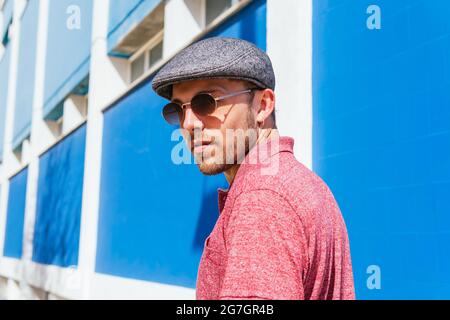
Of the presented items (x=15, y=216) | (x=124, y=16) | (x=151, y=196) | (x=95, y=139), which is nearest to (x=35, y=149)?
(x=15, y=216)

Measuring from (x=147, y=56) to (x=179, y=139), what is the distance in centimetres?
246

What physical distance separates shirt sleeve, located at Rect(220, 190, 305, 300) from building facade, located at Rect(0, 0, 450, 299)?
5.73 feet

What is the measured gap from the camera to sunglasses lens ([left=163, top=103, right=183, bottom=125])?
4.99 feet

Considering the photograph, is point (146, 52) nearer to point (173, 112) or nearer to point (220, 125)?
point (173, 112)

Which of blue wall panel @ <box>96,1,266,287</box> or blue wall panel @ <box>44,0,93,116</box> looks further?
blue wall panel @ <box>44,0,93,116</box>

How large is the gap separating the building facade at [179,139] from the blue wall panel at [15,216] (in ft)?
3.53

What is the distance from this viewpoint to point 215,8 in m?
5.57

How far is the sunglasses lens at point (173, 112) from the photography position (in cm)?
152

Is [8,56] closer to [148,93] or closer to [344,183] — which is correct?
[148,93]

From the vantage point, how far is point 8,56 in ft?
56.2

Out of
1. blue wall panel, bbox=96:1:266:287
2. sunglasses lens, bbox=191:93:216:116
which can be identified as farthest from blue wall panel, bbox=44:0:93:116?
sunglasses lens, bbox=191:93:216:116

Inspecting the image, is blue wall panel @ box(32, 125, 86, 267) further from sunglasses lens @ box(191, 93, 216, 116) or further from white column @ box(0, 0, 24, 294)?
sunglasses lens @ box(191, 93, 216, 116)

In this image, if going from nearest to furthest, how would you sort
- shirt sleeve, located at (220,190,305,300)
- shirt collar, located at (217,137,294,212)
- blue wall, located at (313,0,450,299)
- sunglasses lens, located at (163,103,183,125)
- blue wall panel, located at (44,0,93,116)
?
1. shirt sleeve, located at (220,190,305,300)
2. shirt collar, located at (217,137,294,212)
3. sunglasses lens, located at (163,103,183,125)
4. blue wall, located at (313,0,450,299)
5. blue wall panel, located at (44,0,93,116)

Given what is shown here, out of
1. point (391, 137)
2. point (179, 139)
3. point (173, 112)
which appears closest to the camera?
point (173, 112)
